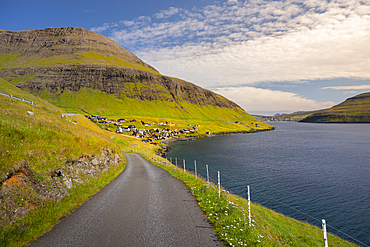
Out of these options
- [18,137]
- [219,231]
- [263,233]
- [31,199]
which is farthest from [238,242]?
[18,137]

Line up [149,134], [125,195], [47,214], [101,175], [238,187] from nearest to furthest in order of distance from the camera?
[47,214] < [125,195] < [101,175] < [238,187] < [149,134]

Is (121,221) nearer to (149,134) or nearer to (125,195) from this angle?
(125,195)

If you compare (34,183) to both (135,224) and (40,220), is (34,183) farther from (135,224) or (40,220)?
(135,224)

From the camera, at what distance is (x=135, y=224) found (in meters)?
9.88

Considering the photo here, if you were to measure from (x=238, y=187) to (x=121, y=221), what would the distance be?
119ft

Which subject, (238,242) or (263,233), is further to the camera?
(263,233)

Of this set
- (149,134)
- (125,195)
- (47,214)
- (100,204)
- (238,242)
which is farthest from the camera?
(149,134)

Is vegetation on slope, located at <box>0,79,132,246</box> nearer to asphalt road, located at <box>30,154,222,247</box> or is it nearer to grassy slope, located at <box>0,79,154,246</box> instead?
grassy slope, located at <box>0,79,154,246</box>

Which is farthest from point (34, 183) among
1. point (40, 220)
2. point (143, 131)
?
point (143, 131)

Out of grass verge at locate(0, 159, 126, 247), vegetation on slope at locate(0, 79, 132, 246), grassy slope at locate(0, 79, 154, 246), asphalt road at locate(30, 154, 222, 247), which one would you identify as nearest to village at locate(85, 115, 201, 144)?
grassy slope at locate(0, 79, 154, 246)

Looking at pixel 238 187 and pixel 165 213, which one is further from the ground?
pixel 165 213

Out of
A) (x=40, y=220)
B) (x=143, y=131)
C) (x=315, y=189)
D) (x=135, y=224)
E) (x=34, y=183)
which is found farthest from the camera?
(x=143, y=131)

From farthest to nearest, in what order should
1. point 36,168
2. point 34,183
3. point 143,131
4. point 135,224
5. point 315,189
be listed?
point 143,131 → point 315,189 → point 36,168 → point 34,183 → point 135,224

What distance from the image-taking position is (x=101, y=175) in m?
20.7
